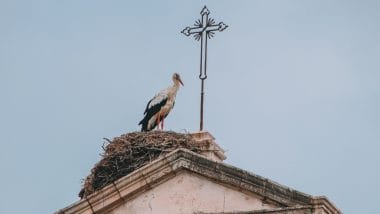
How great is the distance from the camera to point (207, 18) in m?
24.0

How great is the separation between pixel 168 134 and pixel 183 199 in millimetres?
3795

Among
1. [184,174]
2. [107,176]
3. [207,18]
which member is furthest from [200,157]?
[207,18]

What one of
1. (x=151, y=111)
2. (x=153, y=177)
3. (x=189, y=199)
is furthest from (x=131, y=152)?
(x=189, y=199)

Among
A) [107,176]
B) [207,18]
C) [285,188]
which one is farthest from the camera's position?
[207,18]

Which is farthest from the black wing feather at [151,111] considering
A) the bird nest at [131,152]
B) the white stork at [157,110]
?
the bird nest at [131,152]

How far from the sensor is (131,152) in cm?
2262

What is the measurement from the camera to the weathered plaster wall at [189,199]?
18.9 m

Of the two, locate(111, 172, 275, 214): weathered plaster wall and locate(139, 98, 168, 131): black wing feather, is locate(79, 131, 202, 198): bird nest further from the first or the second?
locate(111, 172, 275, 214): weathered plaster wall

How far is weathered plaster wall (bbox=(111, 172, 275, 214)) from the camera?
1892cm

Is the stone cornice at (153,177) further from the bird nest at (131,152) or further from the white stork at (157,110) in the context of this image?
the white stork at (157,110)

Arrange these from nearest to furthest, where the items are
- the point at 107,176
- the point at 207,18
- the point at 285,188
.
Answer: the point at 285,188 < the point at 107,176 < the point at 207,18

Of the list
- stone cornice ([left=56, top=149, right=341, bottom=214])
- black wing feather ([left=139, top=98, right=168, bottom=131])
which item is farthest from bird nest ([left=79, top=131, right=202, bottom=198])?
stone cornice ([left=56, top=149, right=341, bottom=214])

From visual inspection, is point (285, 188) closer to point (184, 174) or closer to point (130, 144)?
point (184, 174)

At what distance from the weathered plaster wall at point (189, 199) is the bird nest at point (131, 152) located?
220 centimetres
